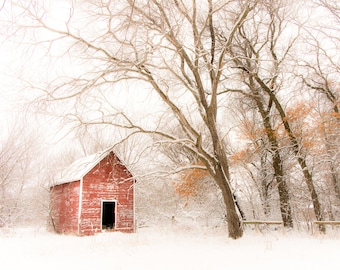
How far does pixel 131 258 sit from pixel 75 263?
137cm

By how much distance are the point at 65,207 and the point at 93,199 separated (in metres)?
2.45

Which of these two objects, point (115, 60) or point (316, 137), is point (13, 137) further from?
point (316, 137)

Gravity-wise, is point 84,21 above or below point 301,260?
above

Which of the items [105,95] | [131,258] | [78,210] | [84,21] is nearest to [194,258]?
[131,258]

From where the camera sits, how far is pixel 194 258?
21.3 feet

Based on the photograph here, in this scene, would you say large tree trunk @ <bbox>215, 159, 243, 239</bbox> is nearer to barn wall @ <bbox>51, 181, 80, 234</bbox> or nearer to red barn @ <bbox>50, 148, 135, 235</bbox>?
red barn @ <bbox>50, 148, 135, 235</bbox>

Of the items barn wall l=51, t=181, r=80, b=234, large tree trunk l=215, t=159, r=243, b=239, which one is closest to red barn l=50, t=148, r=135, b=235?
barn wall l=51, t=181, r=80, b=234

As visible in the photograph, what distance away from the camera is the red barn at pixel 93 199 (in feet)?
50.7

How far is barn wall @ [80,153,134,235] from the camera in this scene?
15477 mm

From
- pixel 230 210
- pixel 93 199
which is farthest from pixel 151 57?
pixel 93 199

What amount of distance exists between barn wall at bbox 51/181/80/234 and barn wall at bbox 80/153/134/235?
1.84 ft

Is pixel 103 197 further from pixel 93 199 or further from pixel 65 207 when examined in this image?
pixel 65 207

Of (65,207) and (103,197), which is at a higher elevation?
(103,197)

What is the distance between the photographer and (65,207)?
55.7 ft
